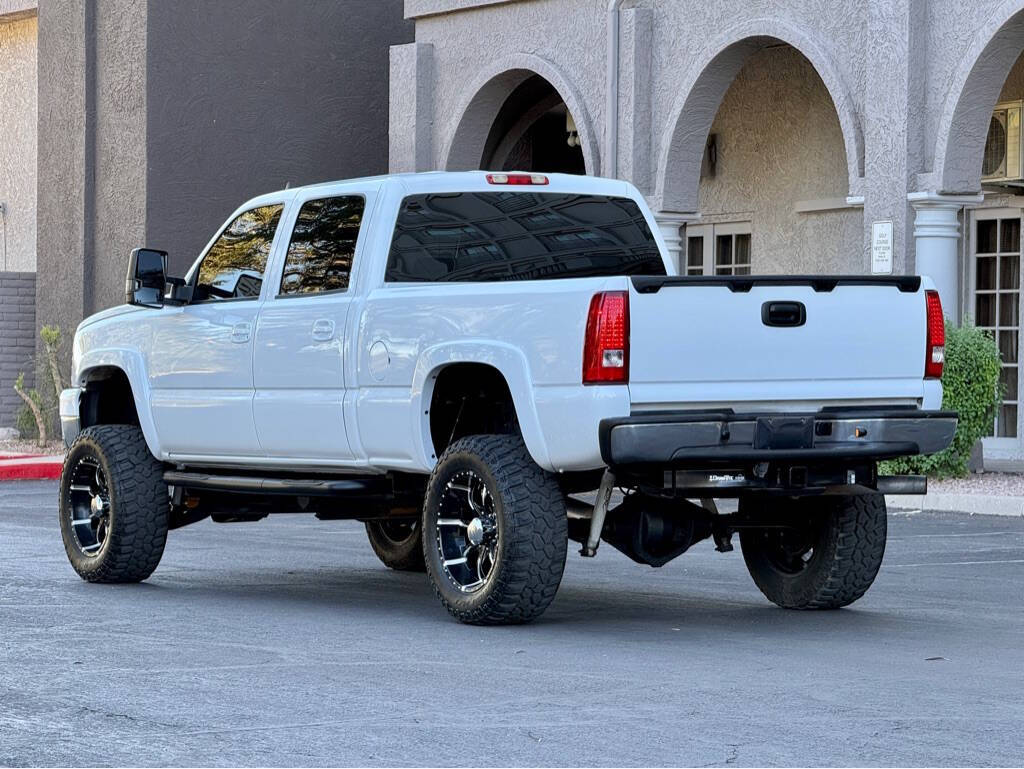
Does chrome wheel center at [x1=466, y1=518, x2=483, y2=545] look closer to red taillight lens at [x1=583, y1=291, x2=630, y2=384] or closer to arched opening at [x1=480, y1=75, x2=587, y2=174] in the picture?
red taillight lens at [x1=583, y1=291, x2=630, y2=384]

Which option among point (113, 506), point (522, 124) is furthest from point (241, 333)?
point (522, 124)

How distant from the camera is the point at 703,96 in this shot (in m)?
20.7

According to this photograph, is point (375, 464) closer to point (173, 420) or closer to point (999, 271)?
point (173, 420)

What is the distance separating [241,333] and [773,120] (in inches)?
548

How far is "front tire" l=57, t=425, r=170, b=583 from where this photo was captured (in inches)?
424

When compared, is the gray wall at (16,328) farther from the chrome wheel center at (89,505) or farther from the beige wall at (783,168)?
the chrome wheel center at (89,505)

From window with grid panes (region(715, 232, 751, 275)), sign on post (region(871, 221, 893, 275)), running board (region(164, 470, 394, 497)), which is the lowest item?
running board (region(164, 470, 394, 497))

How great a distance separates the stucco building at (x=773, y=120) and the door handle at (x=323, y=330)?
31.3ft

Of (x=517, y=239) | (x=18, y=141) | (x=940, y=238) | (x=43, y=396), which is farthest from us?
(x=18, y=141)

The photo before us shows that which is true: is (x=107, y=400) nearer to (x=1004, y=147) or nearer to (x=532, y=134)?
(x=1004, y=147)

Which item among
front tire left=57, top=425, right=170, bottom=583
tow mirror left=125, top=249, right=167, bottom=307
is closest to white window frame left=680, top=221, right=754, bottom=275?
front tire left=57, top=425, right=170, bottom=583

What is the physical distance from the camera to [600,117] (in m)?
21.9

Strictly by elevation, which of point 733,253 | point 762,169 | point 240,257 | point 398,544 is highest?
point 762,169

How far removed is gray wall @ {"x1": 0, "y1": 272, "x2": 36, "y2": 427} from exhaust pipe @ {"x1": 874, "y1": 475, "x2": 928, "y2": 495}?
20.2m
